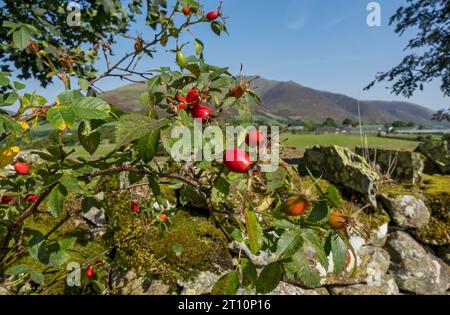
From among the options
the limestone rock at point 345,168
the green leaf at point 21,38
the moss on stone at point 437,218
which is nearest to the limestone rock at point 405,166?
the moss on stone at point 437,218

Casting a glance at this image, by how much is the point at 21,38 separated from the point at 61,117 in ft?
3.33

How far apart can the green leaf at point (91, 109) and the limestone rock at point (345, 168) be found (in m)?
2.98

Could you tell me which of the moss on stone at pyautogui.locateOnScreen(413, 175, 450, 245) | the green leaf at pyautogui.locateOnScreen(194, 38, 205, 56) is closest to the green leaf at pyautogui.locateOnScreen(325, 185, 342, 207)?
the green leaf at pyautogui.locateOnScreen(194, 38, 205, 56)

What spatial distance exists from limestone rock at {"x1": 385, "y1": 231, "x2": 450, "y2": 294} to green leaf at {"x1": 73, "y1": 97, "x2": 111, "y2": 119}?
330 centimetres

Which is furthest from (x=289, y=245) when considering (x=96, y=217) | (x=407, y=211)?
(x=407, y=211)

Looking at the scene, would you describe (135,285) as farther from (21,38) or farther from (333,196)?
(333,196)

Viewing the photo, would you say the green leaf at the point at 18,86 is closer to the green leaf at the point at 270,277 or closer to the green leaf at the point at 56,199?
the green leaf at the point at 56,199

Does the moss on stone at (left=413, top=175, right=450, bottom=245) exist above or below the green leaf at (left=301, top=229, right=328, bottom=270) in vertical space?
below

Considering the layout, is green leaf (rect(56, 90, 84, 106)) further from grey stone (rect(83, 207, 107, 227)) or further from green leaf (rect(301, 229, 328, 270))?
grey stone (rect(83, 207, 107, 227))

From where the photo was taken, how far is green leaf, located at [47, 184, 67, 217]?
1007 mm

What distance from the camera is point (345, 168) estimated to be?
11.8ft
